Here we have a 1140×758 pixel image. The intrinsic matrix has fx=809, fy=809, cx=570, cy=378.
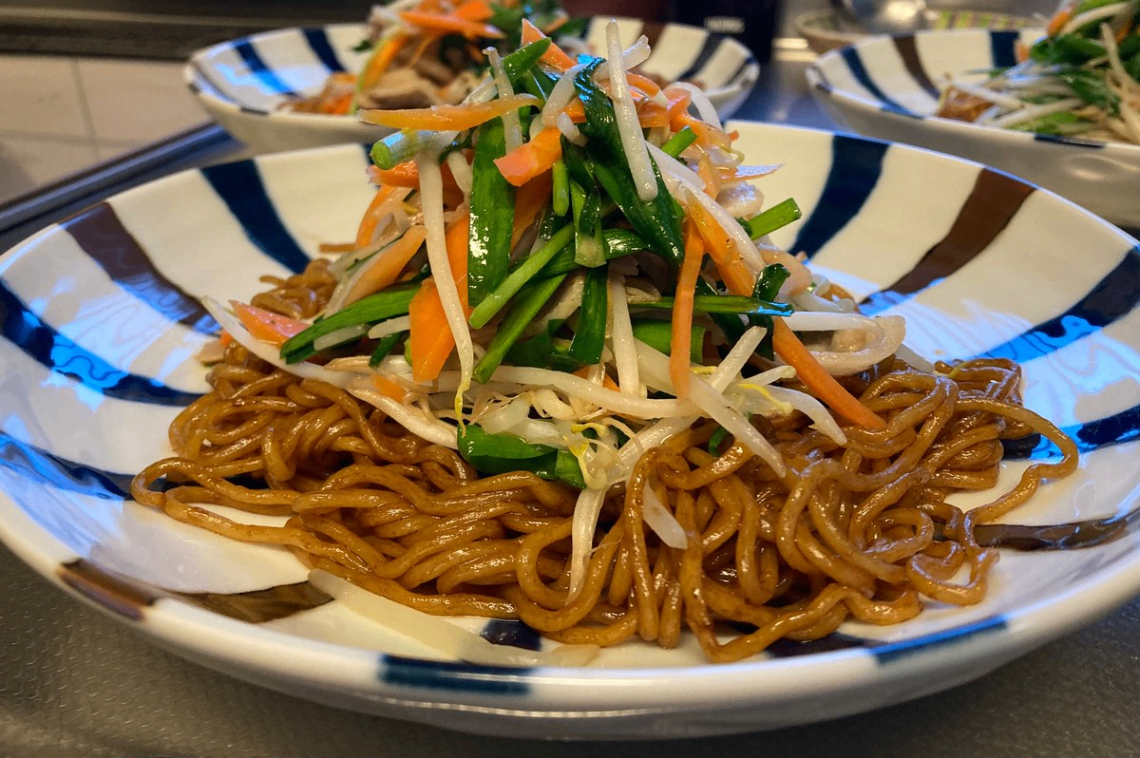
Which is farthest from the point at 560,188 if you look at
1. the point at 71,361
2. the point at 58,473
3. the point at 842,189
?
the point at 842,189

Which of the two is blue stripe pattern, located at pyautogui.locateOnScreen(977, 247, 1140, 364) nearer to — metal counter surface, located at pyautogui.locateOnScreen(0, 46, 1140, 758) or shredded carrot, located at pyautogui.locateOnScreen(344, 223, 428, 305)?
metal counter surface, located at pyautogui.locateOnScreen(0, 46, 1140, 758)

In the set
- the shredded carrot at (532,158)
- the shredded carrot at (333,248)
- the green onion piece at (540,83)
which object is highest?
the green onion piece at (540,83)

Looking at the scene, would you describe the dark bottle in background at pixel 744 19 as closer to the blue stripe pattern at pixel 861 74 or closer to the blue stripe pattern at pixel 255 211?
the blue stripe pattern at pixel 861 74

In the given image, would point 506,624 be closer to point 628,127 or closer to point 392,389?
point 392,389

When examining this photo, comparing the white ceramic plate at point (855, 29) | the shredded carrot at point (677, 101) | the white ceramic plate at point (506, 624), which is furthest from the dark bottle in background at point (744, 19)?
the shredded carrot at point (677, 101)

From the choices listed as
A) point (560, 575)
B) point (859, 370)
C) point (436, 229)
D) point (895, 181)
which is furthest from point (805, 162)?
point (560, 575)

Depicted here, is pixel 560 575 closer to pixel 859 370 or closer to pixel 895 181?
A: pixel 859 370
